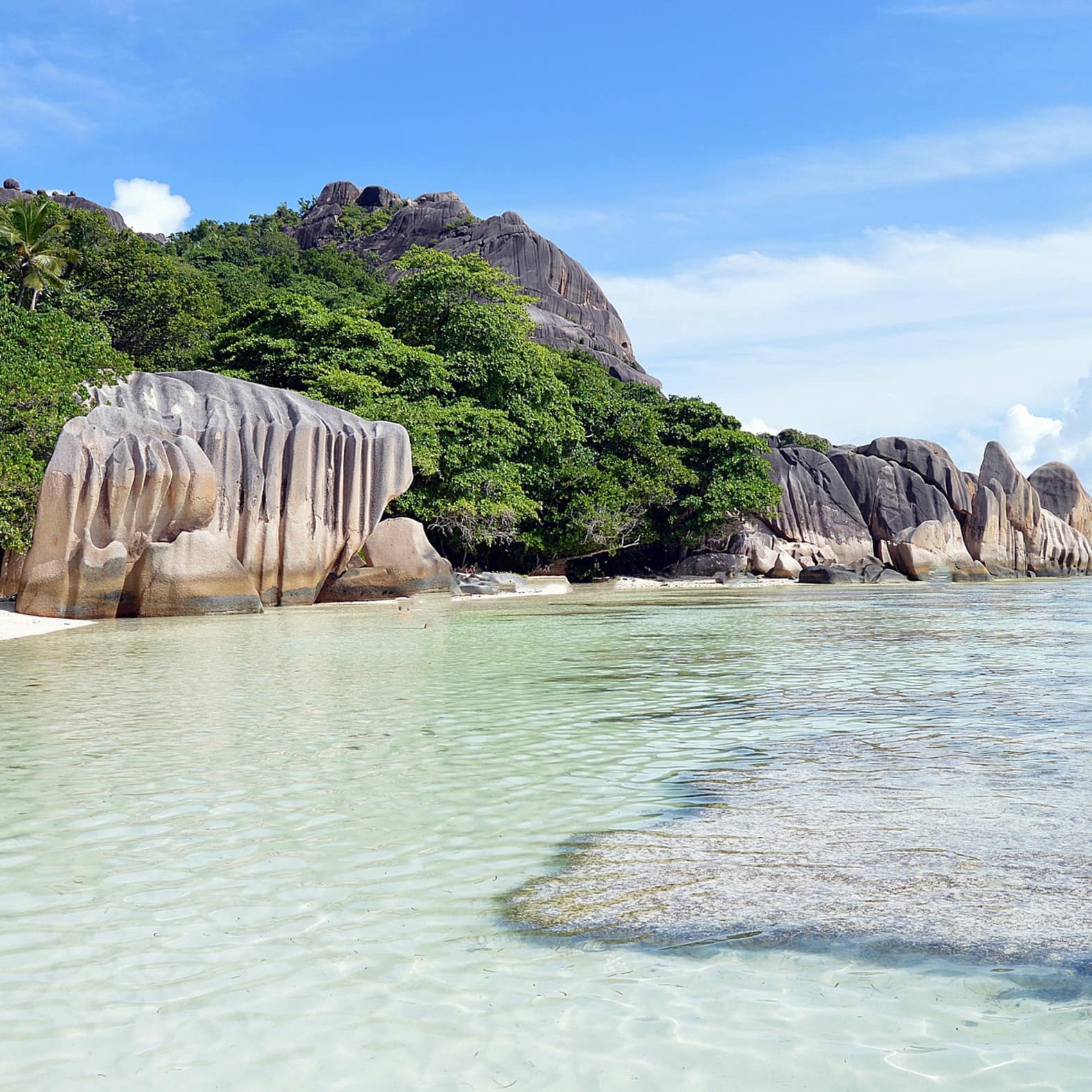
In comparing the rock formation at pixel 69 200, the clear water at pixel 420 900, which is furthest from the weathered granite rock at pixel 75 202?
the clear water at pixel 420 900

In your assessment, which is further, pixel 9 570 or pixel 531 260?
pixel 531 260

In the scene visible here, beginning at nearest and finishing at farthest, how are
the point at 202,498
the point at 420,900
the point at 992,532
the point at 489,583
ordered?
1. the point at 420,900
2. the point at 202,498
3. the point at 489,583
4. the point at 992,532

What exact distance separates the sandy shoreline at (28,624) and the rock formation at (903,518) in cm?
2566

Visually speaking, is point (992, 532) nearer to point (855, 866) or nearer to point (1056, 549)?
point (1056, 549)

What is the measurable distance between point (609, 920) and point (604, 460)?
1151 inches

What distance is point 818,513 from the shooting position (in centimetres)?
3856

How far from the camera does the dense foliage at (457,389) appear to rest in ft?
76.9

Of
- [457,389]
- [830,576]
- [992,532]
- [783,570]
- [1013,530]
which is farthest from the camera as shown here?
[1013,530]

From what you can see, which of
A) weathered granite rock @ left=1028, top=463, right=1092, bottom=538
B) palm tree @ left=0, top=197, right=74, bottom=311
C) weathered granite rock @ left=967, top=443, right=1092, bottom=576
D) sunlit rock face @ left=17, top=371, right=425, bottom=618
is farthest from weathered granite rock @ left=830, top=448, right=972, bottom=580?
palm tree @ left=0, top=197, right=74, bottom=311

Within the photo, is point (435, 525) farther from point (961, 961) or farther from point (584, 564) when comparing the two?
point (961, 961)

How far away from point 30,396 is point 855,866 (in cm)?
1490

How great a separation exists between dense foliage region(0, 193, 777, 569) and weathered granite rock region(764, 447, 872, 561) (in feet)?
11.9

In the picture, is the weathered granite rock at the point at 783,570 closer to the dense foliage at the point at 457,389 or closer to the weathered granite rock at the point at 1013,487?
the dense foliage at the point at 457,389

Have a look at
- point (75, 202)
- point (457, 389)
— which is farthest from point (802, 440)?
point (75, 202)
